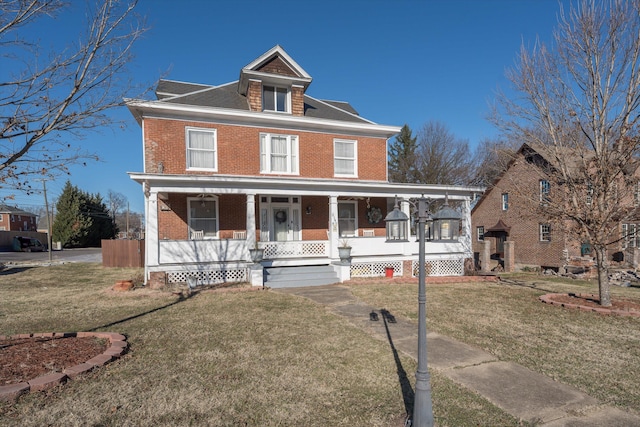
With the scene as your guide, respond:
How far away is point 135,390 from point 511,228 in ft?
86.9

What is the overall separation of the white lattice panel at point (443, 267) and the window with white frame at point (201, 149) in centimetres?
941

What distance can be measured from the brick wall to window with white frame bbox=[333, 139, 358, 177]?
7.7 inches

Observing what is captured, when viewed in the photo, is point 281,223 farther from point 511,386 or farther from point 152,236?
point 511,386

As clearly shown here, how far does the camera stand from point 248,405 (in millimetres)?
3857

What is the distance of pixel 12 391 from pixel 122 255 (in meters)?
19.0

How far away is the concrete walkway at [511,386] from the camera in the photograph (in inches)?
142

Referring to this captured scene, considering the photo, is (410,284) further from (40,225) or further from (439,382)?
(40,225)

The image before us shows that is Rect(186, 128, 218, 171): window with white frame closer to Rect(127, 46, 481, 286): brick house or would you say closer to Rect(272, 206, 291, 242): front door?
Rect(127, 46, 481, 286): brick house

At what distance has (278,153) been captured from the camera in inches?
588

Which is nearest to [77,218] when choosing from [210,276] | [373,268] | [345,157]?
[210,276]

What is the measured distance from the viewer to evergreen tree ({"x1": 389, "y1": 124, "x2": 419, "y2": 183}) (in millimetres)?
37759

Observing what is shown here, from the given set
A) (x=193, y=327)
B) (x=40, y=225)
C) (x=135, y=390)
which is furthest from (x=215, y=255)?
(x=40, y=225)

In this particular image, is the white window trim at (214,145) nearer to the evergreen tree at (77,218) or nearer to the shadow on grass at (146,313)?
the shadow on grass at (146,313)

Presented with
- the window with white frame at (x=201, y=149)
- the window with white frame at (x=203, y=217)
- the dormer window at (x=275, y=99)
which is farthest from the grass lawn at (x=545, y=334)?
the dormer window at (x=275, y=99)
